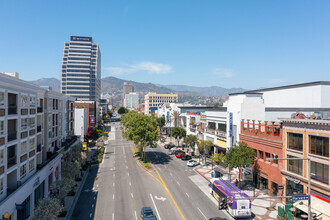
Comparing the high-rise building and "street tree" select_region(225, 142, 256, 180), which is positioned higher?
the high-rise building

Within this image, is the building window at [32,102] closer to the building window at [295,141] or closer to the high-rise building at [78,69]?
the building window at [295,141]

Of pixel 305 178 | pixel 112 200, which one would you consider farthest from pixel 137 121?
pixel 305 178

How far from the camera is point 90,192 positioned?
3681 cm

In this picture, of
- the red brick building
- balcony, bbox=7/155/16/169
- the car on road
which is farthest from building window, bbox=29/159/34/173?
the red brick building

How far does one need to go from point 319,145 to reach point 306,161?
3051mm

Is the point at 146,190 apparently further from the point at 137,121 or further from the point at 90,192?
the point at 137,121

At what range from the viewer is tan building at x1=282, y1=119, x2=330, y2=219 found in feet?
84.8

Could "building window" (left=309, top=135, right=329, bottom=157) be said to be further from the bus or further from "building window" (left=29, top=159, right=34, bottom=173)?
"building window" (left=29, top=159, right=34, bottom=173)

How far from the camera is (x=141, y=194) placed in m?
35.9

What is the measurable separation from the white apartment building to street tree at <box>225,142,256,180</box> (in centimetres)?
2995

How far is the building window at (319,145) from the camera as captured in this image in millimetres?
26594

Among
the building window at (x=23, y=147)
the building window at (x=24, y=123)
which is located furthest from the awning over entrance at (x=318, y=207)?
the building window at (x=24, y=123)

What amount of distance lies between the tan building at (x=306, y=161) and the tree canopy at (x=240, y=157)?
5.42m

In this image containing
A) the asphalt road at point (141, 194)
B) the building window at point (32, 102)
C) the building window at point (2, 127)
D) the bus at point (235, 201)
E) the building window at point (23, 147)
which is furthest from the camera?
the building window at point (32, 102)
